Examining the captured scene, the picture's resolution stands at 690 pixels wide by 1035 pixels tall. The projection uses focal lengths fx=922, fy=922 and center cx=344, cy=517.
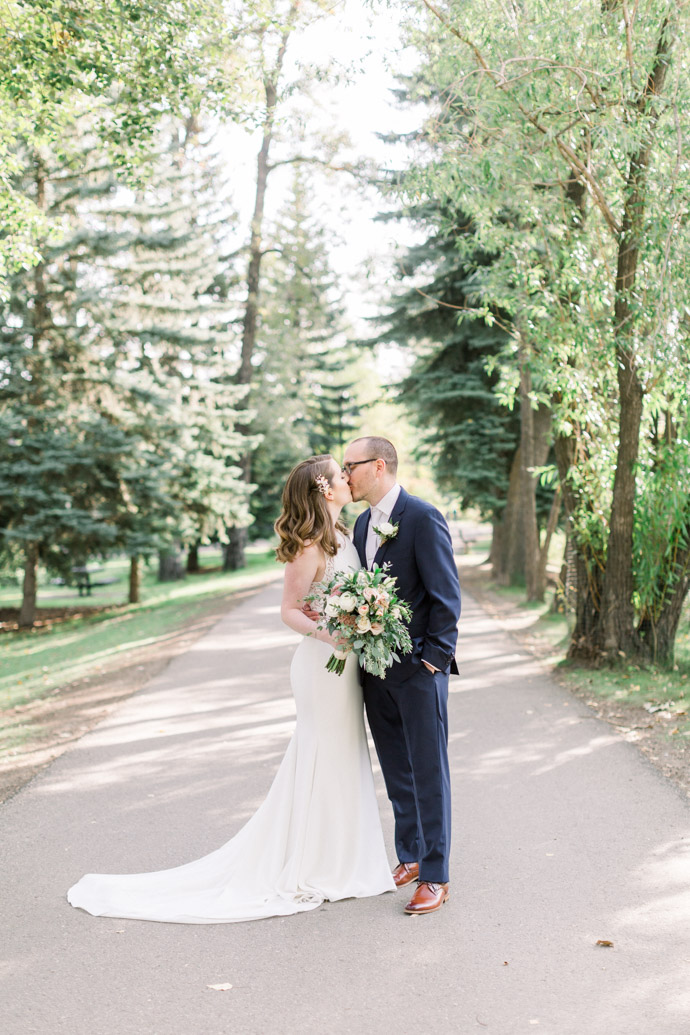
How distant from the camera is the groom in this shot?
15.6ft

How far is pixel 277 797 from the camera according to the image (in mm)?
4984

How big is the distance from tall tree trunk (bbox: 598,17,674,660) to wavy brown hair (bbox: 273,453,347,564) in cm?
541

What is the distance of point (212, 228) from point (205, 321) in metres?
2.78

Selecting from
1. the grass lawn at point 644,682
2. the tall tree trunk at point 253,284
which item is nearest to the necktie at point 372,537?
the grass lawn at point 644,682

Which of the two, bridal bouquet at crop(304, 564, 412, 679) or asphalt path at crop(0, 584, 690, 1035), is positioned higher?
bridal bouquet at crop(304, 564, 412, 679)

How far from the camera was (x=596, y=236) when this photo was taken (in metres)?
11.0

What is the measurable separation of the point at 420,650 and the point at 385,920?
1327 millimetres

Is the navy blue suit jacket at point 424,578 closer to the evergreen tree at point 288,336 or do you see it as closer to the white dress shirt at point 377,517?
the white dress shirt at point 377,517

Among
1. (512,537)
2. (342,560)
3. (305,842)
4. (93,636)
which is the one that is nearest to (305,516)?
(342,560)

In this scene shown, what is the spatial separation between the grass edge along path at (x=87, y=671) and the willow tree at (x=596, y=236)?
586 cm

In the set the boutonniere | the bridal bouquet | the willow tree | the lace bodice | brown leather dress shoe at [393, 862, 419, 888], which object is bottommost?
brown leather dress shoe at [393, 862, 419, 888]

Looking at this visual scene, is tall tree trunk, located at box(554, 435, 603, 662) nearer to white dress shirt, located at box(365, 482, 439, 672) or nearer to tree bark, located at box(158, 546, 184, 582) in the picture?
white dress shirt, located at box(365, 482, 439, 672)

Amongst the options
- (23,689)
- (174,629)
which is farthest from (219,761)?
(174,629)

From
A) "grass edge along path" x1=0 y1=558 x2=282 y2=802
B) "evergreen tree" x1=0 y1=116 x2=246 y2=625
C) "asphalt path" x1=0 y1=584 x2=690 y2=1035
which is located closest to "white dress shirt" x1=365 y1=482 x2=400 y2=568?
"asphalt path" x1=0 y1=584 x2=690 y2=1035
